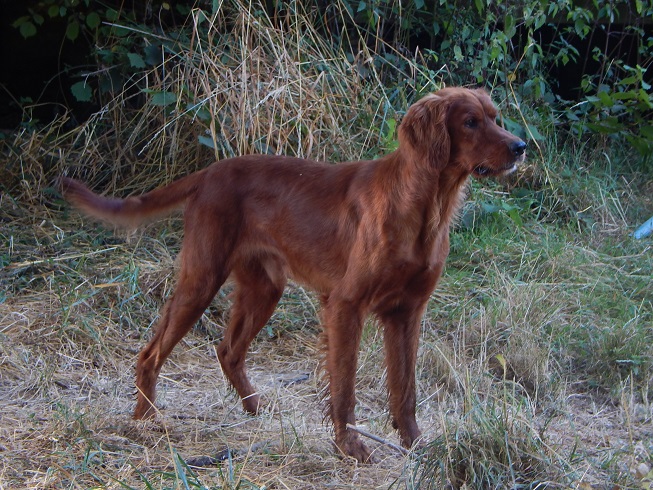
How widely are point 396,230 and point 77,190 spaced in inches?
54.9

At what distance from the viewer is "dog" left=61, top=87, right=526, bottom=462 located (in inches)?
119

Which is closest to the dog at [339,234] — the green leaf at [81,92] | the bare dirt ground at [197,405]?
the bare dirt ground at [197,405]

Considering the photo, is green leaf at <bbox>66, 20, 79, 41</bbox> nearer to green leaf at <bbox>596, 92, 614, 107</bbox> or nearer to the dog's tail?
the dog's tail

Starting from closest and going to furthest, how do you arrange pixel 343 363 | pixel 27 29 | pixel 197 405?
pixel 343 363 → pixel 197 405 → pixel 27 29

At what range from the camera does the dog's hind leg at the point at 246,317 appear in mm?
3723

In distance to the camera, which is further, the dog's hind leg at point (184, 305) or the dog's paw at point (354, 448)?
the dog's hind leg at point (184, 305)

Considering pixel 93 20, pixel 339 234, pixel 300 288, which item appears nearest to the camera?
pixel 339 234

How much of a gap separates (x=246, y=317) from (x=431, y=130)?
127 centimetres

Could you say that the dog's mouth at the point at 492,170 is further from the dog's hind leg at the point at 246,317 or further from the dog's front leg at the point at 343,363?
the dog's hind leg at the point at 246,317

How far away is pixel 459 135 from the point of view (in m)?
3.02

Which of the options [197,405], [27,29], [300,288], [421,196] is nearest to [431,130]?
[421,196]

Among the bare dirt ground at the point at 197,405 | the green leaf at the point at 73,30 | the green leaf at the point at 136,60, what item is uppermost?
the green leaf at the point at 73,30

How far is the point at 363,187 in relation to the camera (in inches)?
128

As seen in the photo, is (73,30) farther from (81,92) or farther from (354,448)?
(354,448)
